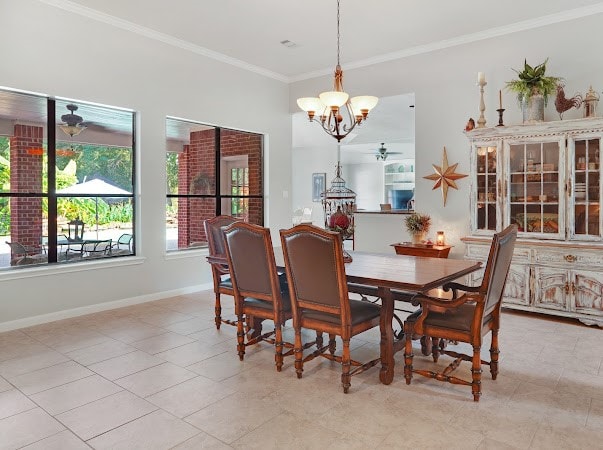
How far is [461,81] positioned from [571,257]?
7.68ft

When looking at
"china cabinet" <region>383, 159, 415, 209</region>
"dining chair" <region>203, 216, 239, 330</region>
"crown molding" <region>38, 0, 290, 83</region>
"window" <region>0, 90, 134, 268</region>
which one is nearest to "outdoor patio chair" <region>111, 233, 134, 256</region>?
"window" <region>0, 90, 134, 268</region>

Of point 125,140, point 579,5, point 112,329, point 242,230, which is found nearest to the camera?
point 242,230

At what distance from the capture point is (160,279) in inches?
213

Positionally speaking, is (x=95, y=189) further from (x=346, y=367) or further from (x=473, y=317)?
(x=473, y=317)

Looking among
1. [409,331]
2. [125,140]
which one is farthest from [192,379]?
[125,140]

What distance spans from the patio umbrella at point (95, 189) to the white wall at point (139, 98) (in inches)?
11.4

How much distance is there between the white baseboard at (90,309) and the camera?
416cm

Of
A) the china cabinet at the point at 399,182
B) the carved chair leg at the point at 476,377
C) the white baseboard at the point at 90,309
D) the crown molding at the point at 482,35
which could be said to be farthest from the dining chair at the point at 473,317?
the china cabinet at the point at 399,182

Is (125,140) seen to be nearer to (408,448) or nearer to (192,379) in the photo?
(192,379)

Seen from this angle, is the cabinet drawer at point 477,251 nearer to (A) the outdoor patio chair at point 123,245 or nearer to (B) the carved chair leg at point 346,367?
(B) the carved chair leg at point 346,367

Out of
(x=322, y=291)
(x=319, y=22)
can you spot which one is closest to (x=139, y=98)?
(x=319, y=22)

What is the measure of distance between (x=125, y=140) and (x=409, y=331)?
12.6 feet

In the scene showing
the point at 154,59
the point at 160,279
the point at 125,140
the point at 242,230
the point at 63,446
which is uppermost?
the point at 154,59

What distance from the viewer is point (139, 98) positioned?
5062mm
